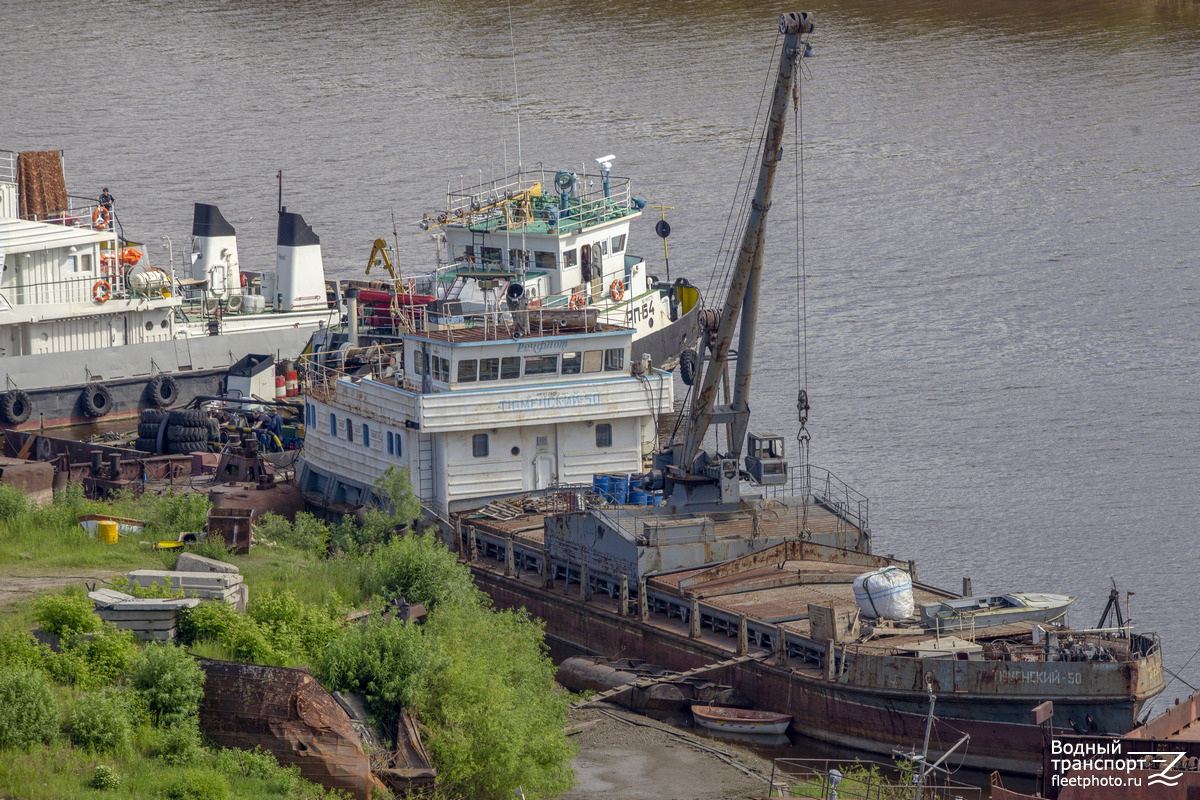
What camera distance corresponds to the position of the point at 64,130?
232ft

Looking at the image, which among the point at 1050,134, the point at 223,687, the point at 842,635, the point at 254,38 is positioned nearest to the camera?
the point at 223,687

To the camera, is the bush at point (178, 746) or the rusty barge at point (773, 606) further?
the rusty barge at point (773, 606)

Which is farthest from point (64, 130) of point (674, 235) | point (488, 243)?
point (488, 243)

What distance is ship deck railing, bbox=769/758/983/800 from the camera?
22.0 meters

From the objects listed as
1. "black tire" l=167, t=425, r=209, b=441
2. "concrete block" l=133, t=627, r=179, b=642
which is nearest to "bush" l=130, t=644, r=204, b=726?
"concrete block" l=133, t=627, r=179, b=642

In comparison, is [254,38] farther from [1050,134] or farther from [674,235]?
[1050,134]

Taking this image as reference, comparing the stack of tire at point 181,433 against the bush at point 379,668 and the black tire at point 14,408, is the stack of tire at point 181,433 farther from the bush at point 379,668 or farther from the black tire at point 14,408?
the bush at point 379,668

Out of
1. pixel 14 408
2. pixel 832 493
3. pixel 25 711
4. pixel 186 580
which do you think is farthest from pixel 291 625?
pixel 14 408

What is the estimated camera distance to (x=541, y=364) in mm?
31859

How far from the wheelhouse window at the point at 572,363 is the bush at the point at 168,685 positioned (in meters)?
12.6

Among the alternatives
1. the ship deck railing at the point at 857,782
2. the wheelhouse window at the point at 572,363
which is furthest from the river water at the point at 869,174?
the wheelhouse window at the point at 572,363

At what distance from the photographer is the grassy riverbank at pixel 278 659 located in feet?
63.8

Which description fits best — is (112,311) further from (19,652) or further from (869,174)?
(869,174)

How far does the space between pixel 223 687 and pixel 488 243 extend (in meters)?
25.6
